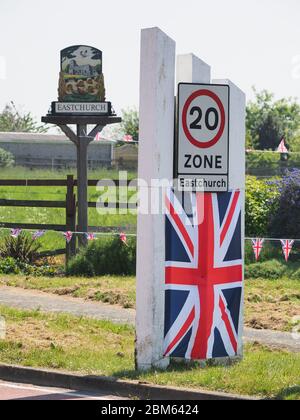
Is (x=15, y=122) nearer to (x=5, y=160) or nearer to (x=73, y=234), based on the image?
(x=5, y=160)

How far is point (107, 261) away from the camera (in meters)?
18.4

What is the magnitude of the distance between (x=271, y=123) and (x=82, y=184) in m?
59.8

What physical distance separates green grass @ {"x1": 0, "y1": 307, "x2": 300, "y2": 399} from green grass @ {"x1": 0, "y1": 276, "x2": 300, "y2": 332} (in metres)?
1.90

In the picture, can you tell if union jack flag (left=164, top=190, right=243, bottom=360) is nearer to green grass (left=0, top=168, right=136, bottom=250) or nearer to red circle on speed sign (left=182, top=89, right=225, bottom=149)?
red circle on speed sign (left=182, top=89, right=225, bottom=149)

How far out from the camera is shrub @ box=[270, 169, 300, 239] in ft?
62.9

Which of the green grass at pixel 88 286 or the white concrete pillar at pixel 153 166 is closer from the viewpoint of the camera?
the white concrete pillar at pixel 153 166

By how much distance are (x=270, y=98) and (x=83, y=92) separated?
70.8 m

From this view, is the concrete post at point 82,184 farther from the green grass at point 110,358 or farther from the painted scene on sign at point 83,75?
the green grass at point 110,358

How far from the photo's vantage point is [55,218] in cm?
2891

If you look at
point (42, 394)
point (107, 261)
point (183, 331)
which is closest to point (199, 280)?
point (183, 331)

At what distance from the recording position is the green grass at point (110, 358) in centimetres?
899

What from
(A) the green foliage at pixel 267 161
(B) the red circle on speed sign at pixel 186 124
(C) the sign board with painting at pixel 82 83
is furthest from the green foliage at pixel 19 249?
(A) the green foliage at pixel 267 161

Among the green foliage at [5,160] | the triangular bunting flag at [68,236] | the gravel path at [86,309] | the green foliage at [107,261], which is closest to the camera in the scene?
the gravel path at [86,309]

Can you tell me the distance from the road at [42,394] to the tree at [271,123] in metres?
59.7
